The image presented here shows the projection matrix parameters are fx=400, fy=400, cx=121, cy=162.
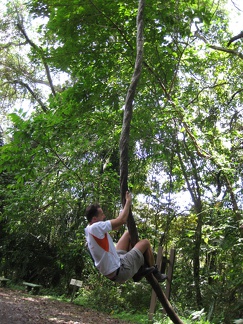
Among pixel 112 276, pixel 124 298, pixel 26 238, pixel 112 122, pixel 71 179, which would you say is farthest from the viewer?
pixel 26 238

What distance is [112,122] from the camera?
378 inches

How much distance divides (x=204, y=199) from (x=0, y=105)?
1184 cm

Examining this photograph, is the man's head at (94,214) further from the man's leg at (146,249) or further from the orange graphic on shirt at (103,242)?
the man's leg at (146,249)

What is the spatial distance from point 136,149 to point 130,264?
6475 mm

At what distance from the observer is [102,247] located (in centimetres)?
469

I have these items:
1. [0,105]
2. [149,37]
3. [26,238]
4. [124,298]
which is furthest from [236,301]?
[0,105]

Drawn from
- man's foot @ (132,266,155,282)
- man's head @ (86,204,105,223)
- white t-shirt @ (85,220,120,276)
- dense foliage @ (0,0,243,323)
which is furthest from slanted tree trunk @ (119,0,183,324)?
dense foliage @ (0,0,243,323)

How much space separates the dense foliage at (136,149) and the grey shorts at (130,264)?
3204 mm

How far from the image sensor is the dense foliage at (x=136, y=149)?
7.96m

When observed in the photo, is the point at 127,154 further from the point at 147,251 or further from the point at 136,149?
the point at 136,149

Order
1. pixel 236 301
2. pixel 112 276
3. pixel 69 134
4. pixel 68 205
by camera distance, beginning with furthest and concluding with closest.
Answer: pixel 68 205
pixel 69 134
pixel 236 301
pixel 112 276

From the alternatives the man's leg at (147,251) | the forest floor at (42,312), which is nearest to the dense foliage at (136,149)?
the forest floor at (42,312)

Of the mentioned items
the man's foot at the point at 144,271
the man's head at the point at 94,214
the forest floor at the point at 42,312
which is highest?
the man's head at the point at 94,214

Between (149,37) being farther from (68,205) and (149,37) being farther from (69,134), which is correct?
(68,205)
